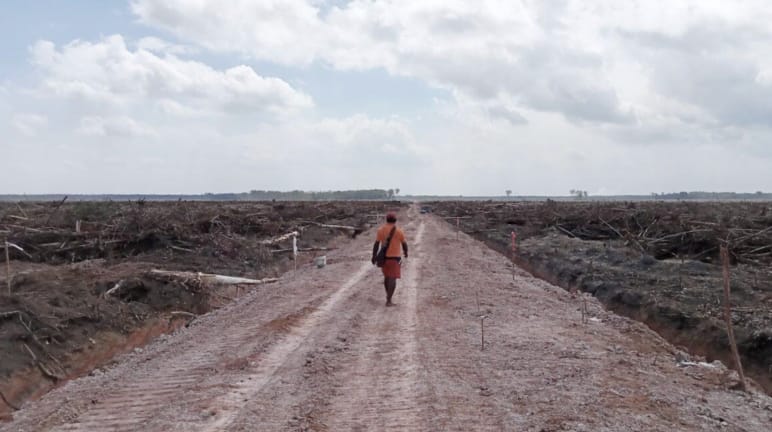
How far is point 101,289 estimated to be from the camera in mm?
15250

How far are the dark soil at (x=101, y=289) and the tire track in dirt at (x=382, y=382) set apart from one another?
4.46m

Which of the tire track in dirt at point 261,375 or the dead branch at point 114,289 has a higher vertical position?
the dead branch at point 114,289

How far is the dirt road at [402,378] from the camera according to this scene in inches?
265

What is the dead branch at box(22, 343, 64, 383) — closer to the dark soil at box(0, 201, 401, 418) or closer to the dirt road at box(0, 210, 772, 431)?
the dark soil at box(0, 201, 401, 418)

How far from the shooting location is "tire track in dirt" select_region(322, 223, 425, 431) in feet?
21.8

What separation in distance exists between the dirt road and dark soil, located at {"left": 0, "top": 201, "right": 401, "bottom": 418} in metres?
1.19

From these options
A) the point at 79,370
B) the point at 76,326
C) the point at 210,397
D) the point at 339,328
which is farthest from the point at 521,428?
the point at 76,326

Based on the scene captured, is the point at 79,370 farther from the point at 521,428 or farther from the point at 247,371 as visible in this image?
the point at 521,428

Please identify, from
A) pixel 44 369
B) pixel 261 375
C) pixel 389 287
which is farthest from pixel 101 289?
pixel 261 375

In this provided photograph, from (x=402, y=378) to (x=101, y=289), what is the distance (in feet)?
31.8

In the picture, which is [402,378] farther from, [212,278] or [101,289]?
[212,278]

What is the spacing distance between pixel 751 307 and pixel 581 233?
2179 cm

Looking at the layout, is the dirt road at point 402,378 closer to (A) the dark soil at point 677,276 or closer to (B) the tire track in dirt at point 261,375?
(B) the tire track in dirt at point 261,375

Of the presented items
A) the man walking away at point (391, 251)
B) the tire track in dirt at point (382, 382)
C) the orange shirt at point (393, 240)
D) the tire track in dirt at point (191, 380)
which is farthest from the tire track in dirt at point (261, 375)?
the orange shirt at point (393, 240)
